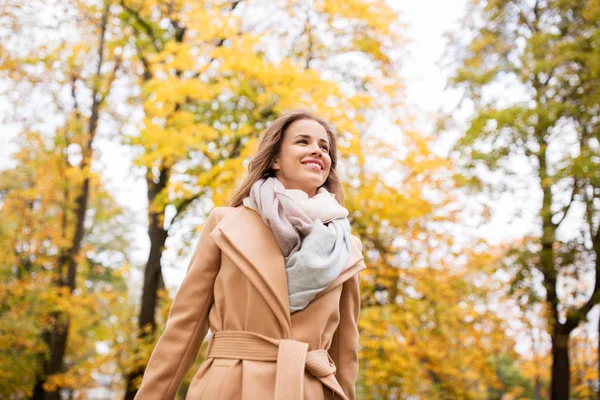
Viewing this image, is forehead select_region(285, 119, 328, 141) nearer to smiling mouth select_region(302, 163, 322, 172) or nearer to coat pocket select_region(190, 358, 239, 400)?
smiling mouth select_region(302, 163, 322, 172)

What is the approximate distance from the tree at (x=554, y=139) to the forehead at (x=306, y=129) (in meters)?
6.81

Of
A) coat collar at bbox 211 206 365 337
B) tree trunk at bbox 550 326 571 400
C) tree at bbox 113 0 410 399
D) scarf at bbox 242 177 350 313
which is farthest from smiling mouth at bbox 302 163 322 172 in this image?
tree trunk at bbox 550 326 571 400

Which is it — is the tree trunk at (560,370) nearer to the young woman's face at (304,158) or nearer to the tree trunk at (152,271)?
the tree trunk at (152,271)

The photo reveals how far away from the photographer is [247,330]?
1798mm

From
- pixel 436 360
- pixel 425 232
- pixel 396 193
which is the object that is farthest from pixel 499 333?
pixel 396 193

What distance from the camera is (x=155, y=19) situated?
8.72 metres

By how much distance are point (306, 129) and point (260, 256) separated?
620 mm

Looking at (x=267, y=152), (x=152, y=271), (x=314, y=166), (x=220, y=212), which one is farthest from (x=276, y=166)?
(x=152, y=271)

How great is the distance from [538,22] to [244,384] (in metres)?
11.5

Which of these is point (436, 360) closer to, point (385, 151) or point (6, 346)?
point (385, 151)

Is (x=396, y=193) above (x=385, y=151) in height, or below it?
below

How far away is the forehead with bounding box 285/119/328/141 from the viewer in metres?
2.19

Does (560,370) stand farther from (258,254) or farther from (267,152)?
(258,254)

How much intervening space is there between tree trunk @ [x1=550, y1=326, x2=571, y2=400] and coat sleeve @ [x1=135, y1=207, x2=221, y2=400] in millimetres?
9818
